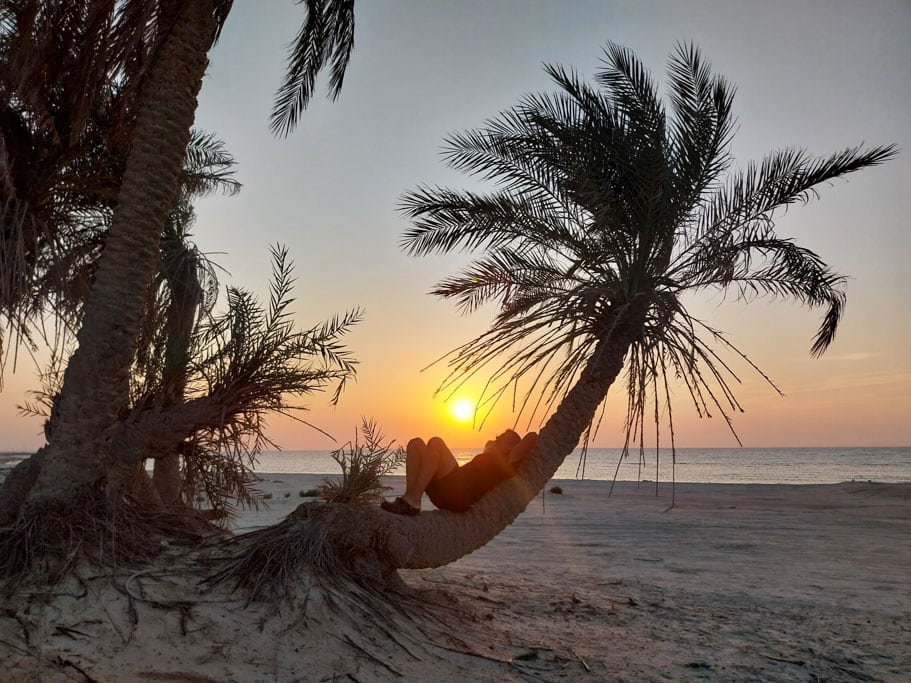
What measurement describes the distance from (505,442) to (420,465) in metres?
1.06

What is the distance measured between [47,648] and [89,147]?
16.7ft

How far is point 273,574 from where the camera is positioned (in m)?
5.24

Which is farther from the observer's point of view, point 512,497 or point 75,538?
point 512,497

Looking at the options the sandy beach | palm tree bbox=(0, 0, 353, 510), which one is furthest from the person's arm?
palm tree bbox=(0, 0, 353, 510)

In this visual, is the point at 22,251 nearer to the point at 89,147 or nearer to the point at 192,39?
the point at 89,147

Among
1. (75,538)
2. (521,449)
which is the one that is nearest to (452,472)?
(521,449)

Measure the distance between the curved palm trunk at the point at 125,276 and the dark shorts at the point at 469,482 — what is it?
111 inches

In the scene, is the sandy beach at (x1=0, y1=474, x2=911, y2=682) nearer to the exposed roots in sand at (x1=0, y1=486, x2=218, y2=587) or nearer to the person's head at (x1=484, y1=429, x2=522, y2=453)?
the exposed roots in sand at (x1=0, y1=486, x2=218, y2=587)

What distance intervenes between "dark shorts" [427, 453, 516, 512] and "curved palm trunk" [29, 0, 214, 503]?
9.23 ft

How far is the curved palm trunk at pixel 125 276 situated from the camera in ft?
18.3

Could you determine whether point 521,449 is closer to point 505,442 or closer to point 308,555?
point 505,442

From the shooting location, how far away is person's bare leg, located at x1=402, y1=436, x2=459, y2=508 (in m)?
6.29

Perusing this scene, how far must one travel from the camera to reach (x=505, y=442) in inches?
275

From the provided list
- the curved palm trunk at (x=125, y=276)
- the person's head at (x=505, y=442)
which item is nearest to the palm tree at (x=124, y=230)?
the curved palm trunk at (x=125, y=276)
